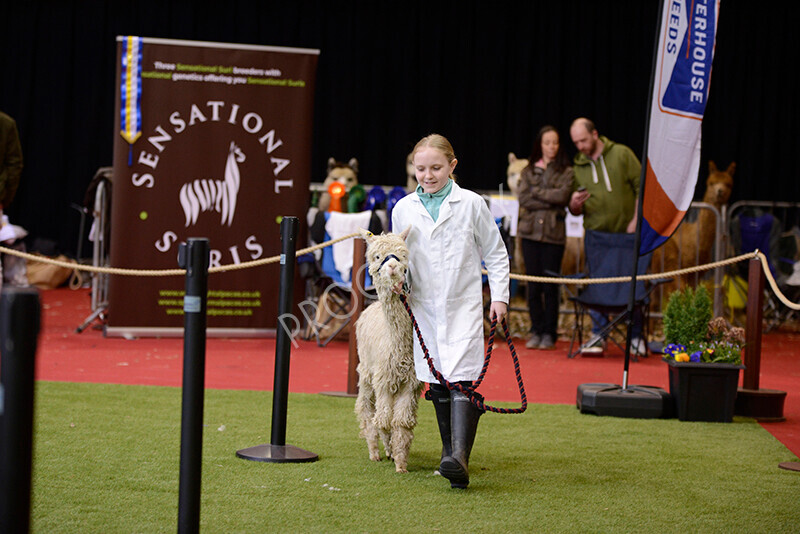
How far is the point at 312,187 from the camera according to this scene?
9.26 metres

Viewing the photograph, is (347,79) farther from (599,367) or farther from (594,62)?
(599,367)

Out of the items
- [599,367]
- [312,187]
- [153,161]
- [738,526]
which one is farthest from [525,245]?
[738,526]

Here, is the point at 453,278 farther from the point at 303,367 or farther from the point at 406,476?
the point at 303,367

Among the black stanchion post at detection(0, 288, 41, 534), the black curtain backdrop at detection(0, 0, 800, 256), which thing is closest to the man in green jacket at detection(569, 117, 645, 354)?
the black curtain backdrop at detection(0, 0, 800, 256)

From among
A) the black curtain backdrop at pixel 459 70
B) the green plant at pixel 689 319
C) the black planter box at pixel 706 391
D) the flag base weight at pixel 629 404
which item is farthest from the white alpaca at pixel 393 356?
the black curtain backdrop at pixel 459 70

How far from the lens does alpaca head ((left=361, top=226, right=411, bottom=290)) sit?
362 cm

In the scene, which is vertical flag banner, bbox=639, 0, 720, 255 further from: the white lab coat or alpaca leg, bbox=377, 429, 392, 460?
alpaca leg, bbox=377, 429, 392, 460

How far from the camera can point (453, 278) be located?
144 inches

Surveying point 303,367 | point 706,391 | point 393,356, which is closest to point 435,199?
point 393,356

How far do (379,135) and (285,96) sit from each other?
5.63 metres

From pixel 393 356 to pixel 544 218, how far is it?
453 cm

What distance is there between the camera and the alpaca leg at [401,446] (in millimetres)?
3768

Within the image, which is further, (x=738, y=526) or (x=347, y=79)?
(x=347, y=79)

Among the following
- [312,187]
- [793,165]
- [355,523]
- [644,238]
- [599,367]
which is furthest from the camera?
[793,165]
